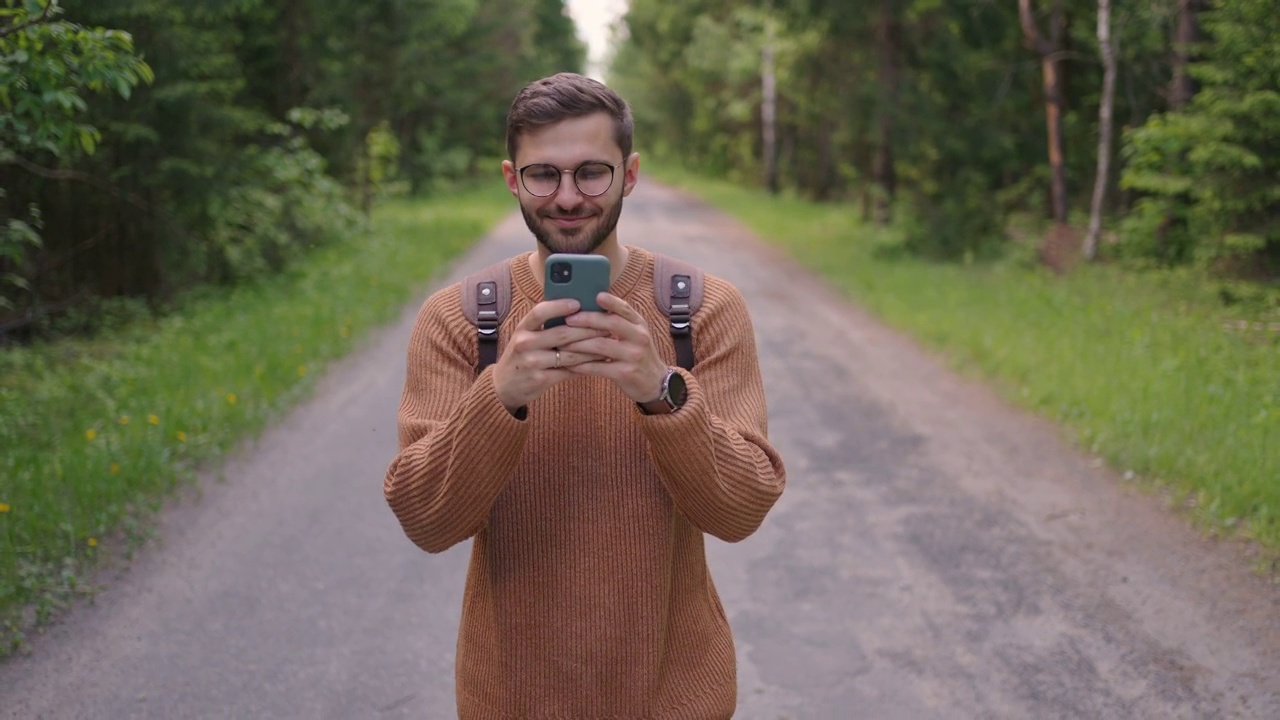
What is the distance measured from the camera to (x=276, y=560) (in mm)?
5023

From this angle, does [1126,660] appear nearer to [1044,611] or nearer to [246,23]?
[1044,611]

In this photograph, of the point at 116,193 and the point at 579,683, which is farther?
the point at 116,193

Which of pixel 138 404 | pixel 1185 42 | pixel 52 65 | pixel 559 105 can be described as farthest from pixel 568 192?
pixel 1185 42

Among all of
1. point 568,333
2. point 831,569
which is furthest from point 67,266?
point 568,333

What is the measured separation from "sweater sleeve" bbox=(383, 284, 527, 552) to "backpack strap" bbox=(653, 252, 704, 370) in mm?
386

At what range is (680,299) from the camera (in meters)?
1.97

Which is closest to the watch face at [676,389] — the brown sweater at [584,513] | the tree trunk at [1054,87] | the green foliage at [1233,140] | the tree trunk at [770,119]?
the brown sweater at [584,513]

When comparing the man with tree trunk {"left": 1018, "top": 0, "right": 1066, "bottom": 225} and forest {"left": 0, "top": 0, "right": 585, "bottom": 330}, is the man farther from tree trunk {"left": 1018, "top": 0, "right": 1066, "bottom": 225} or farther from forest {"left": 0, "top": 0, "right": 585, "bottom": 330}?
tree trunk {"left": 1018, "top": 0, "right": 1066, "bottom": 225}

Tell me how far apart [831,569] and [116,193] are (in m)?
8.00

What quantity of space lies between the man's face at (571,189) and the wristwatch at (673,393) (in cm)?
32

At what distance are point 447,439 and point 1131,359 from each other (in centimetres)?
746

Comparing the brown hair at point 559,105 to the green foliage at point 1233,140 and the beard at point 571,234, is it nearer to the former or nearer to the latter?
the beard at point 571,234

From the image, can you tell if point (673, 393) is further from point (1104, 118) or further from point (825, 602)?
point (1104, 118)

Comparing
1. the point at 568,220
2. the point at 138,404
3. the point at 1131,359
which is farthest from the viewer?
the point at 1131,359
